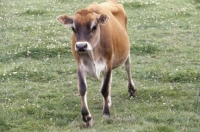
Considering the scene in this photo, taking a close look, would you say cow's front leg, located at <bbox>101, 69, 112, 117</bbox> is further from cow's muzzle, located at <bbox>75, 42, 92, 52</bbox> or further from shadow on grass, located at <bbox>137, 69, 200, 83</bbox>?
shadow on grass, located at <bbox>137, 69, 200, 83</bbox>

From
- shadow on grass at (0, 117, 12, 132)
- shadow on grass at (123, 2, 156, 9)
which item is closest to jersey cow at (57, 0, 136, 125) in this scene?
shadow on grass at (0, 117, 12, 132)

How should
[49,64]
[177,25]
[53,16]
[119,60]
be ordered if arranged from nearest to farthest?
[119,60], [49,64], [177,25], [53,16]

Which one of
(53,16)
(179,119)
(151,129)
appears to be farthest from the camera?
(53,16)

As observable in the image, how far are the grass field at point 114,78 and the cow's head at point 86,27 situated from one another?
1323mm

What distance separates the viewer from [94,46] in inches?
324

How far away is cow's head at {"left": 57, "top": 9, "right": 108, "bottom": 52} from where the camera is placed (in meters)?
8.00

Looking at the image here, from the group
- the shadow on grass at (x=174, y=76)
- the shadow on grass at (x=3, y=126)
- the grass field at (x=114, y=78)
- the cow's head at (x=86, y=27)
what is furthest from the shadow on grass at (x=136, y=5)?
the shadow on grass at (x=3, y=126)

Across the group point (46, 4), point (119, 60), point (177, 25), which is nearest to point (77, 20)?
point (119, 60)

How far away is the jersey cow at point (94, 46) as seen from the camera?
8.09 metres

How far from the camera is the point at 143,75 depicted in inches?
435

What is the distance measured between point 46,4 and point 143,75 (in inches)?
384

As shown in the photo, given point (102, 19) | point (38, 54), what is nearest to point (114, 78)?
point (38, 54)

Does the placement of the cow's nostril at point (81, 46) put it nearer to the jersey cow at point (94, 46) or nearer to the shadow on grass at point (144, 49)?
the jersey cow at point (94, 46)

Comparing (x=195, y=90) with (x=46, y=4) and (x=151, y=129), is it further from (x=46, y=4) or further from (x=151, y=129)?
(x=46, y=4)
